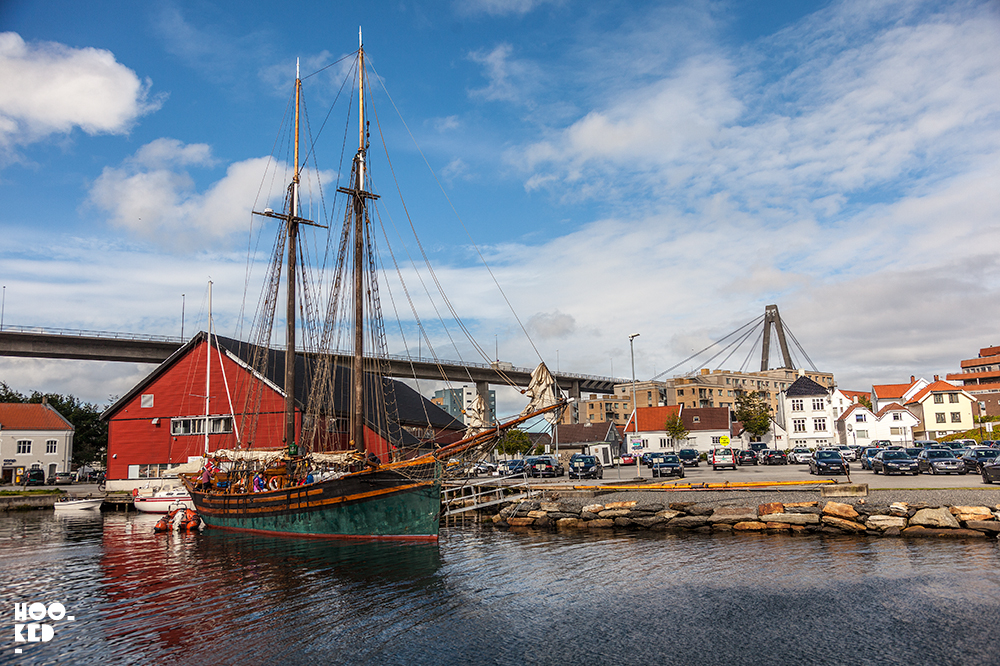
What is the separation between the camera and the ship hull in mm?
26781

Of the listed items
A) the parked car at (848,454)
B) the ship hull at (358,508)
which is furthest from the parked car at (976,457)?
the ship hull at (358,508)

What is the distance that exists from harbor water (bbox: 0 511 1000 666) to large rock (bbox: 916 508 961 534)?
5.30ft

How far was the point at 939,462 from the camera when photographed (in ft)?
132

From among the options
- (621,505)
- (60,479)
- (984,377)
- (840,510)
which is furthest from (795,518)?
(984,377)

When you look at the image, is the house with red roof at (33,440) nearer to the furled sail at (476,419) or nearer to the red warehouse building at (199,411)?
the red warehouse building at (199,411)

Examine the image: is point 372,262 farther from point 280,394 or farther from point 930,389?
point 930,389

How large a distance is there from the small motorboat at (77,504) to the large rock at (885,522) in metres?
51.8

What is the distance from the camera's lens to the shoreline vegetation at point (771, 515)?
2358 cm

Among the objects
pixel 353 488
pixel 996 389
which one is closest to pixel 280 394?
pixel 353 488

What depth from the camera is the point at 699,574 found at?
1859 cm

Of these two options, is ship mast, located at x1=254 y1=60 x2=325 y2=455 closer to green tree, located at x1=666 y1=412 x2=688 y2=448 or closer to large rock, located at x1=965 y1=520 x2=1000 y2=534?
large rock, located at x1=965 y1=520 x2=1000 y2=534

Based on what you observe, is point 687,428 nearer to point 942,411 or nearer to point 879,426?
point 879,426

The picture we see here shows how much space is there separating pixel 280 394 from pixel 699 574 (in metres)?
40.4

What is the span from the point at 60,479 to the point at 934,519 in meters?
89.5
